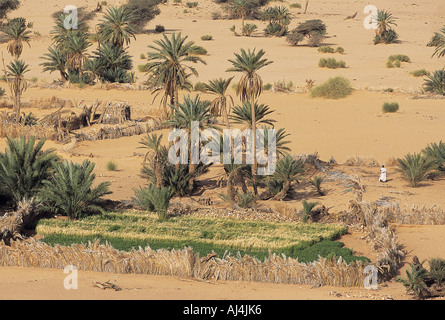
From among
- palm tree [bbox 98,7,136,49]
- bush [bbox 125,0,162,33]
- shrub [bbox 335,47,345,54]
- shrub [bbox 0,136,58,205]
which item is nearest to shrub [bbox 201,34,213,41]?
bush [bbox 125,0,162,33]

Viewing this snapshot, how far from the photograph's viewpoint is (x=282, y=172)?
21281 millimetres

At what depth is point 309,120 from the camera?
3303cm

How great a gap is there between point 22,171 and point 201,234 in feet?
17.1

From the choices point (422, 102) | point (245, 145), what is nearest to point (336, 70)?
point (422, 102)

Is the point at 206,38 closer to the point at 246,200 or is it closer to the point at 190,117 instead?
the point at 190,117

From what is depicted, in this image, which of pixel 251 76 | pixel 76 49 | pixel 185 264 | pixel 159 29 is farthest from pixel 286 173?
pixel 159 29

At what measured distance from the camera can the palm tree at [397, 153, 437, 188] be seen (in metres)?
A: 22.6

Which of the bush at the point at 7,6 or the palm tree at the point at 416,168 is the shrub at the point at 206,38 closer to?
the bush at the point at 7,6

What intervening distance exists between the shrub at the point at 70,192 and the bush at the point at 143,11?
1654 inches

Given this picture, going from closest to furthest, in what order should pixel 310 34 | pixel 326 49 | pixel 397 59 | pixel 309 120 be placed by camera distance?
1. pixel 309 120
2. pixel 397 59
3. pixel 326 49
4. pixel 310 34

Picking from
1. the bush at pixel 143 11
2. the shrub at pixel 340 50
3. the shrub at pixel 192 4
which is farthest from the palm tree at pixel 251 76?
the shrub at pixel 192 4

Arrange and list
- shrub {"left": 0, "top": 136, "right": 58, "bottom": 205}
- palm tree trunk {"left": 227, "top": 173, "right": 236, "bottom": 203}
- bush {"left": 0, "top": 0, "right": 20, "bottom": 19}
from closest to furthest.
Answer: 1. shrub {"left": 0, "top": 136, "right": 58, "bottom": 205}
2. palm tree trunk {"left": 227, "top": 173, "right": 236, "bottom": 203}
3. bush {"left": 0, "top": 0, "right": 20, "bottom": 19}

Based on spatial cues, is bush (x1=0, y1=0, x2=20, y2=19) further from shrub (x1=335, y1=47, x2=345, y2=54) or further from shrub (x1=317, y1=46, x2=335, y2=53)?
shrub (x1=335, y1=47, x2=345, y2=54)

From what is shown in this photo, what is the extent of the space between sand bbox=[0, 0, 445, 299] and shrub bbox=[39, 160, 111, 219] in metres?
2.65
